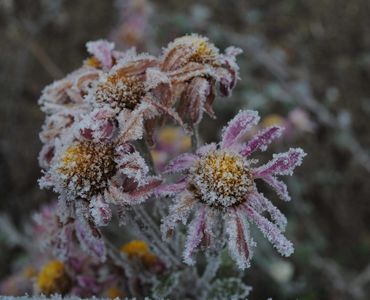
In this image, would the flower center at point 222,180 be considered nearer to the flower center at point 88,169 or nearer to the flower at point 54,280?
the flower center at point 88,169

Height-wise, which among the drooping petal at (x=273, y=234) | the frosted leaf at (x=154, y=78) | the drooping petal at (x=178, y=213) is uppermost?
the frosted leaf at (x=154, y=78)

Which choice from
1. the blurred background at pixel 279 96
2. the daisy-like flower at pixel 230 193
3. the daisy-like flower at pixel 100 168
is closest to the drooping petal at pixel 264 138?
the daisy-like flower at pixel 230 193

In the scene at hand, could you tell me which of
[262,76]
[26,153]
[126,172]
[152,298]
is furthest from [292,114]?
[126,172]

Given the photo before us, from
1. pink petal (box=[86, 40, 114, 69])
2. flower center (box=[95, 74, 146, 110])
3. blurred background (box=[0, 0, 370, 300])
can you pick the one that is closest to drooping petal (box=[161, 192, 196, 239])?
flower center (box=[95, 74, 146, 110])

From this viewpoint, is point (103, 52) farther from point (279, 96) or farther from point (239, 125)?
point (279, 96)

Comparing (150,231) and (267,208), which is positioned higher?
(150,231)

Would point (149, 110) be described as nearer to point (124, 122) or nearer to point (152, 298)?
point (124, 122)

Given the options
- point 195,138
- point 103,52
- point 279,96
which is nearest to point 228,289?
point 195,138
